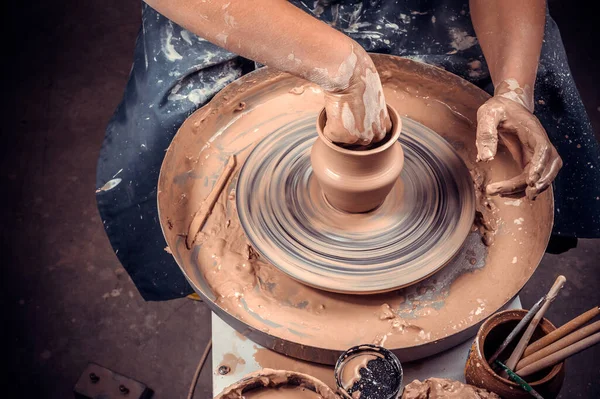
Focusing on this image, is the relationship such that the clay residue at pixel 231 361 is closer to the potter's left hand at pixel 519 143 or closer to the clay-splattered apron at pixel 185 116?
the clay-splattered apron at pixel 185 116

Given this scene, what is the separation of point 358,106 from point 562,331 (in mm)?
708

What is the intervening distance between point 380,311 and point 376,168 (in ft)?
1.26

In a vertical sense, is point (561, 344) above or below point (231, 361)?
above

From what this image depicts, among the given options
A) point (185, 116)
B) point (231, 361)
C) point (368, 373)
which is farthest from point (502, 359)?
point (185, 116)

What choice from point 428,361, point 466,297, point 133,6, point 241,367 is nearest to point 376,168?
point 466,297

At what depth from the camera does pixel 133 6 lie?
3951 mm

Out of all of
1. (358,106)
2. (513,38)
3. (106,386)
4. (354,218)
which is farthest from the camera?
(106,386)

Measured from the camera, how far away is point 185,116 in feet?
6.97

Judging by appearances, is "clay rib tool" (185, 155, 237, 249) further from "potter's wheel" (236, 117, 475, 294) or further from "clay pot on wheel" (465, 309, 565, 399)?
"clay pot on wheel" (465, 309, 565, 399)

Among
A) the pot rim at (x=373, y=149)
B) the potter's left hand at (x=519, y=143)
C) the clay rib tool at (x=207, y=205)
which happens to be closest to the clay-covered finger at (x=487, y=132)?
the potter's left hand at (x=519, y=143)

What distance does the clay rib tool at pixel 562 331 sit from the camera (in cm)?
133

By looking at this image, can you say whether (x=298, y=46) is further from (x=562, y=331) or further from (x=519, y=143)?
(x=562, y=331)

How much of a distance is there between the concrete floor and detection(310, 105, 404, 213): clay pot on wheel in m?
1.34

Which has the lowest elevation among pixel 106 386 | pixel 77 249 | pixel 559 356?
pixel 106 386
